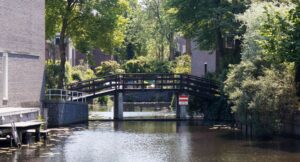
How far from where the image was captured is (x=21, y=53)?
3459cm

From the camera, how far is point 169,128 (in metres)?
39.8

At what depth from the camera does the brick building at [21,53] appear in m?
32.2

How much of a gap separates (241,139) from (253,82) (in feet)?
10.7

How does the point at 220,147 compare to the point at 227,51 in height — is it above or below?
below

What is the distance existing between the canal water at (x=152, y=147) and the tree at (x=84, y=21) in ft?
40.3

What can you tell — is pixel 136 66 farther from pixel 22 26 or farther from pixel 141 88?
pixel 22 26

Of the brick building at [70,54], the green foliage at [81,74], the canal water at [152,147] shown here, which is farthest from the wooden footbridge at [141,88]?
the green foliage at [81,74]

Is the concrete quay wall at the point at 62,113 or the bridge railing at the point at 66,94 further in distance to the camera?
the bridge railing at the point at 66,94

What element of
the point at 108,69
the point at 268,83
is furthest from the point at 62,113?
the point at 108,69

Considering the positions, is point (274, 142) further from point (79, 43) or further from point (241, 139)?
point (79, 43)

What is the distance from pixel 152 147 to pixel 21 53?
1062cm

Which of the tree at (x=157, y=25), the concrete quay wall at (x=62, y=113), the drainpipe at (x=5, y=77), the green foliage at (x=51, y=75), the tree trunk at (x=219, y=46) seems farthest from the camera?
the tree at (x=157, y=25)

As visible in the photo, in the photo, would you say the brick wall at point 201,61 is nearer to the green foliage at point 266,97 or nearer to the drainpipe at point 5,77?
the green foliage at point 266,97

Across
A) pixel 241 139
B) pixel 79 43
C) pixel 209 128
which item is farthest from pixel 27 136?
pixel 79 43
